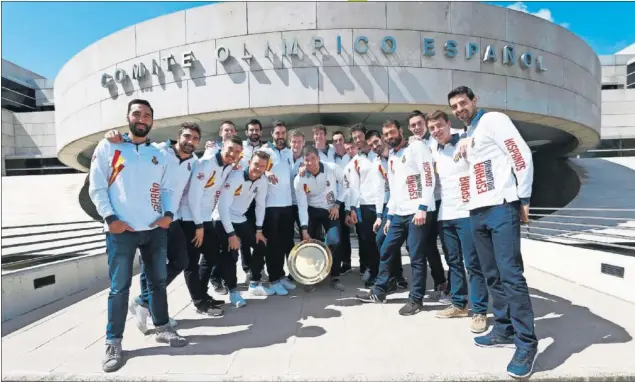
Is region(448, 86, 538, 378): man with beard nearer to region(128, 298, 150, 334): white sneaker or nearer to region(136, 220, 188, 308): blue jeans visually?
region(136, 220, 188, 308): blue jeans

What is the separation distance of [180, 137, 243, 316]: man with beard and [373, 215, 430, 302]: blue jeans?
1.94m

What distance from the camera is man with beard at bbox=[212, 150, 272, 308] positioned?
4.57 m

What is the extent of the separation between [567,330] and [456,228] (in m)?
1.45

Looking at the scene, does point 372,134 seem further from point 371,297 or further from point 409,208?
point 371,297

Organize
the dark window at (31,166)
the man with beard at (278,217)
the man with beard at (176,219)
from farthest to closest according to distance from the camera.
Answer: the dark window at (31,166)
the man with beard at (278,217)
the man with beard at (176,219)

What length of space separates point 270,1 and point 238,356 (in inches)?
371

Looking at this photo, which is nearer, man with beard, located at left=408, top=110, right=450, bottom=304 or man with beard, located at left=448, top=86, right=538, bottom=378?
man with beard, located at left=448, top=86, right=538, bottom=378

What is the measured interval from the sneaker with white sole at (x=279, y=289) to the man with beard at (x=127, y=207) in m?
1.87

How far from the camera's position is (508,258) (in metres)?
3.02

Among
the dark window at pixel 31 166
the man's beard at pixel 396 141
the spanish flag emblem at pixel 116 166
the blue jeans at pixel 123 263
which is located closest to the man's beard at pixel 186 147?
the spanish flag emblem at pixel 116 166

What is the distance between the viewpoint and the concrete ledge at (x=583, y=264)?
15.8ft

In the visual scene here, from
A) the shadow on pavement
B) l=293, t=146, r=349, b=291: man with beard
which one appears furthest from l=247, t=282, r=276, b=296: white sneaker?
the shadow on pavement

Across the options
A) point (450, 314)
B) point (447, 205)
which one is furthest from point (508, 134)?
point (450, 314)

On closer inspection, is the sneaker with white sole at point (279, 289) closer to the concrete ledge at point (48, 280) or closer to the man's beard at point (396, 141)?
the man's beard at point (396, 141)
